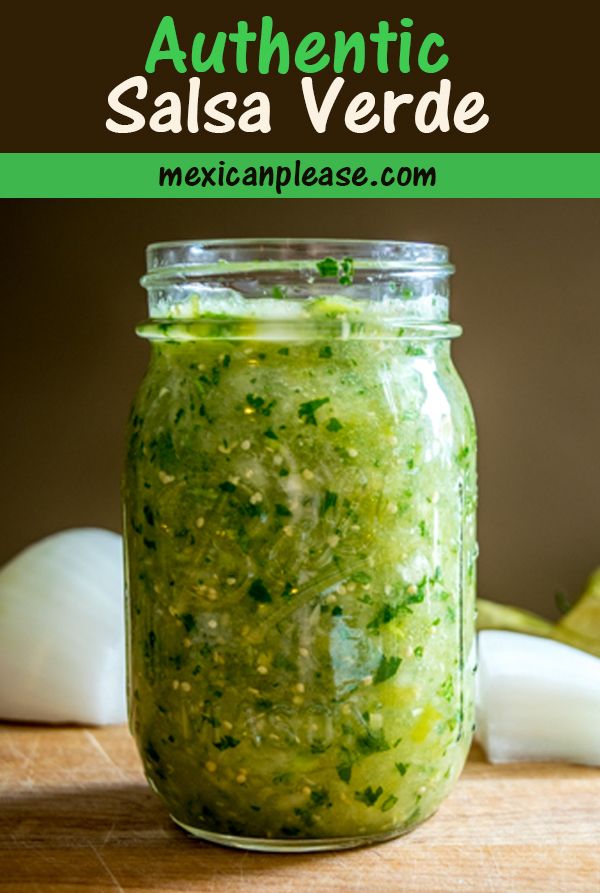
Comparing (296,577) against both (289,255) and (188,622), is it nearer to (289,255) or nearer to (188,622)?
(188,622)

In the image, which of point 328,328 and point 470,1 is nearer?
point 328,328

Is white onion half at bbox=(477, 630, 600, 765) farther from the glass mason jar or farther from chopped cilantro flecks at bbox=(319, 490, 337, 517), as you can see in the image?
chopped cilantro flecks at bbox=(319, 490, 337, 517)

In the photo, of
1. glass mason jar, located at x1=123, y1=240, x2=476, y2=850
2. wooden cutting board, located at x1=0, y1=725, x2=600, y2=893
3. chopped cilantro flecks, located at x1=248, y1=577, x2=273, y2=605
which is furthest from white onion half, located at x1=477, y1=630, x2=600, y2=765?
chopped cilantro flecks, located at x1=248, y1=577, x2=273, y2=605

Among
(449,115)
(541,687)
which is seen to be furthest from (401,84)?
(541,687)

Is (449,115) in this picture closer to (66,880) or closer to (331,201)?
(331,201)

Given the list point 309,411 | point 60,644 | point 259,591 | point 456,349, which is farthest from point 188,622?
point 456,349

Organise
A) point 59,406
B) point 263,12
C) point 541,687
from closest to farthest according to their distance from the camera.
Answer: point 541,687, point 263,12, point 59,406

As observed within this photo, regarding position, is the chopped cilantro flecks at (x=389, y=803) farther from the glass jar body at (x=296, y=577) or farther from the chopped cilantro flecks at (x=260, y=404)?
the chopped cilantro flecks at (x=260, y=404)
